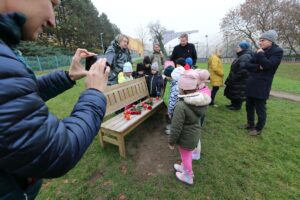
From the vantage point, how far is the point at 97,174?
9.79ft

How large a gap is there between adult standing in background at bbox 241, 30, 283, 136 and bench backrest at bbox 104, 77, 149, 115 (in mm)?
2555

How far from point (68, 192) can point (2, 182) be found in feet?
7.28

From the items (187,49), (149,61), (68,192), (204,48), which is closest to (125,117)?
(68,192)

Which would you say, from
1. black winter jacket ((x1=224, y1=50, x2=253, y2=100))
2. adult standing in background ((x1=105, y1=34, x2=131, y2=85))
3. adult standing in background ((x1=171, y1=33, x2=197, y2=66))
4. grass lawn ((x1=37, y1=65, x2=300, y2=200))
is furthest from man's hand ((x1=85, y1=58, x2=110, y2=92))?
black winter jacket ((x1=224, y1=50, x2=253, y2=100))

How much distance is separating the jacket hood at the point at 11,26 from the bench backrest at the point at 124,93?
288 cm

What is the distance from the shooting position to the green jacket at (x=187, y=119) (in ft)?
8.02

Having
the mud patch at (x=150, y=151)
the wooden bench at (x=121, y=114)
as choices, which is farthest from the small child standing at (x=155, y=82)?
the mud patch at (x=150, y=151)

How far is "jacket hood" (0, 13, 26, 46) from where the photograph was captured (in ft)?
2.19

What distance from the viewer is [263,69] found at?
142 inches

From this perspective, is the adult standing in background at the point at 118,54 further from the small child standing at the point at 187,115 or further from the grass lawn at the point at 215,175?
the small child standing at the point at 187,115

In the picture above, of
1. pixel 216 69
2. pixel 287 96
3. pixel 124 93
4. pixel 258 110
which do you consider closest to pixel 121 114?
pixel 124 93

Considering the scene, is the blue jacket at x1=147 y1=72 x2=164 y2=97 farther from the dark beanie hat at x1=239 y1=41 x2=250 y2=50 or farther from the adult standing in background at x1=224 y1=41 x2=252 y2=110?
the dark beanie hat at x1=239 y1=41 x2=250 y2=50

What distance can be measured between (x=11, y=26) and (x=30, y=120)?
37 centimetres

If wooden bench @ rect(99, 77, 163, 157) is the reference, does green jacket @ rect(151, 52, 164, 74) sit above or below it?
above
